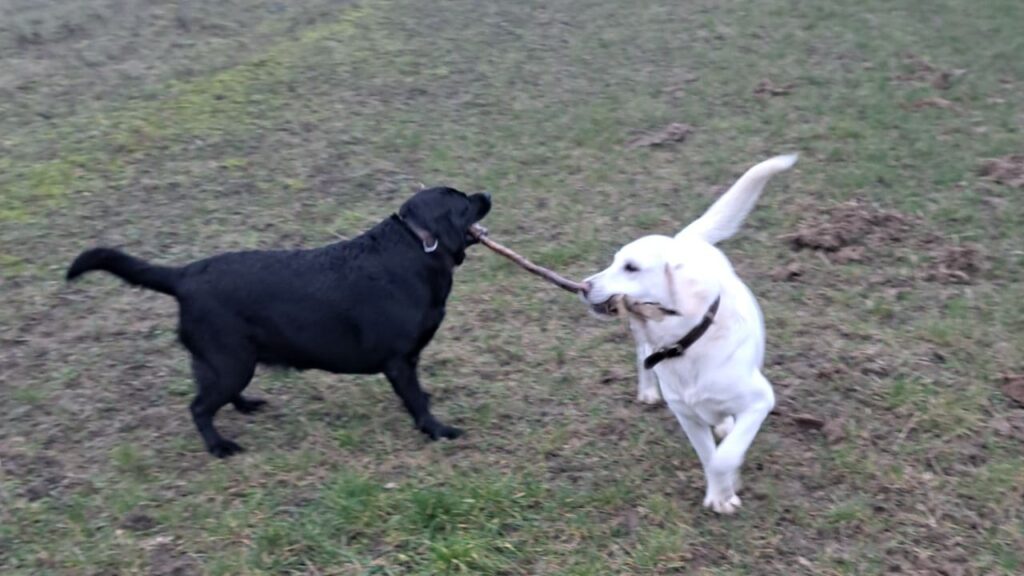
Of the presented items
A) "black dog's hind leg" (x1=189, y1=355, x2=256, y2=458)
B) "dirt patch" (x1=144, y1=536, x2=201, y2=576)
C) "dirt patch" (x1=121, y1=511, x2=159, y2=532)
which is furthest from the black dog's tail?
"dirt patch" (x1=144, y1=536, x2=201, y2=576)

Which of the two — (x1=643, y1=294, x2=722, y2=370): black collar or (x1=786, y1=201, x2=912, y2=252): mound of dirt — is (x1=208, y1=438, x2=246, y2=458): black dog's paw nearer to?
(x1=643, y1=294, x2=722, y2=370): black collar

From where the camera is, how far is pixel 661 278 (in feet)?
11.5

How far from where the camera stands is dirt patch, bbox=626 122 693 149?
24.5 feet

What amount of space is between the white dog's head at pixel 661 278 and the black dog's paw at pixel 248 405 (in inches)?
64.5

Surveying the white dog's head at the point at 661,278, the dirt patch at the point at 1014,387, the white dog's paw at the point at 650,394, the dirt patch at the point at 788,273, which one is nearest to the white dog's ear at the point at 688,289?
the white dog's head at the point at 661,278

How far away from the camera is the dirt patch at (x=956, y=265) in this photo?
5379 mm

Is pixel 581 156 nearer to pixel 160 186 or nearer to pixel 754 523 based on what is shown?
pixel 160 186

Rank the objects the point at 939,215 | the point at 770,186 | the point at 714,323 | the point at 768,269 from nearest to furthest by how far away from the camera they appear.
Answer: the point at 714,323 → the point at 768,269 → the point at 939,215 → the point at 770,186

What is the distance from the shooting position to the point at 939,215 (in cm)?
609

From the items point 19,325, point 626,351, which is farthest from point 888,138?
point 19,325

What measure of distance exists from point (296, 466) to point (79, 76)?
19.1 ft

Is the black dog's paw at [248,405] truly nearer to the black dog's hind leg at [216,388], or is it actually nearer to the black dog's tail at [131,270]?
the black dog's hind leg at [216,388]

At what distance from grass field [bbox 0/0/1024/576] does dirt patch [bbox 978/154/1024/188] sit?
3 cm

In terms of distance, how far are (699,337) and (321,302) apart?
57.8 inches
